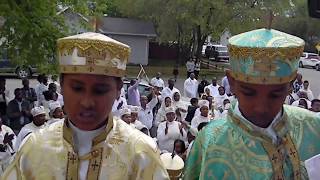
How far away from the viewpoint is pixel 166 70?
120 feet

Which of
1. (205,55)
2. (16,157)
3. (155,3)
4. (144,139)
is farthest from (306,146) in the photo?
(205,55)

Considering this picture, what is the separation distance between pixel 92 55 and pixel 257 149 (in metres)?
1.07

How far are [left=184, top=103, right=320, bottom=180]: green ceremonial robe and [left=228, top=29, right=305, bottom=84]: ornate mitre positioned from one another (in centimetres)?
26

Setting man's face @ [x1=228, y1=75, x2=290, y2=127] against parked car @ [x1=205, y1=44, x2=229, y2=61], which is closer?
man's face @ [x1=228, y1=75, x2=290, y2=127]

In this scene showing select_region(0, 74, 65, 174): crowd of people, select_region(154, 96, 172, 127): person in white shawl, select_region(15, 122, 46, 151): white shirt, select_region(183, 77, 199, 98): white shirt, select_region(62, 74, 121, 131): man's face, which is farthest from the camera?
select_region(183, 77, 199, 98): white shirt

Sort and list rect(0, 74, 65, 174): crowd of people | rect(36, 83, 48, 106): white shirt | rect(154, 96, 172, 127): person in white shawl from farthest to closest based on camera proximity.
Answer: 1. rect(36, 83, 48, 106): white shirt
2. rect(154, 96, 172, 127): person in white shawl
3. rect(0, 74, 65, 174): crowd of people

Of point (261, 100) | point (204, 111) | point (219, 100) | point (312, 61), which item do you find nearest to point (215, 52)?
point (312, 61)

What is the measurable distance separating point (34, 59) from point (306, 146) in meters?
9.10

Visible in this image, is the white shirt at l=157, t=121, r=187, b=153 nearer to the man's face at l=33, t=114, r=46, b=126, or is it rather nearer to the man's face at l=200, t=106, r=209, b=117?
the man's face at l=200, t=106, r=209, b=117

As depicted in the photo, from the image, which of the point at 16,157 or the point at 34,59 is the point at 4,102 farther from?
the point at 16,157

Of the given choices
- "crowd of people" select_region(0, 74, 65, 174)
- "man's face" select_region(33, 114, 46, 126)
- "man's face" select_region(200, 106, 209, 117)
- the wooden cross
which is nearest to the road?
"crowd of people" select_region(0, 74, 65, 174)

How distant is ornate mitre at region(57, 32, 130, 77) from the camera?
332cm

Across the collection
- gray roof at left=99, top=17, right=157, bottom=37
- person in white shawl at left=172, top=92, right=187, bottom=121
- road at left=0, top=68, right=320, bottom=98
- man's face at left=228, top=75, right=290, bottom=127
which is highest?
man's face at left=228, top=75, right=290, bottom=127

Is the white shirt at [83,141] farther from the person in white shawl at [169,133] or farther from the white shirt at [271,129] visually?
the person in white shawl at [169,133]
